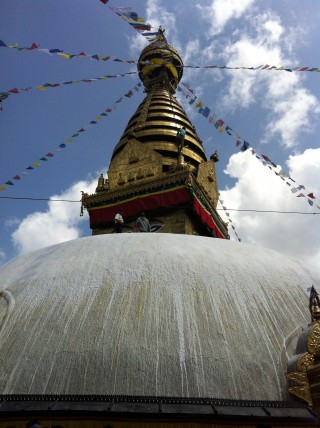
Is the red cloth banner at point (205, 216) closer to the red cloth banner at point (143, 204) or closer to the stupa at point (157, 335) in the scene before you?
the red cloth banner at point (143, 204)

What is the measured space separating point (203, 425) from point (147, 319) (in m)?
0.92

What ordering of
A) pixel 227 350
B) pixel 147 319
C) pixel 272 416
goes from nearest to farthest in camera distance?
pixel 272 416
pixel 227 350
pixel 147 319

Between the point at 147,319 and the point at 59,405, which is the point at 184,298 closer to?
the point at 147,319

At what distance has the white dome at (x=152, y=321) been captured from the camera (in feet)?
8.92

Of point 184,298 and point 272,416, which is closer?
point 272,416

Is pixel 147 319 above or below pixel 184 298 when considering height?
below

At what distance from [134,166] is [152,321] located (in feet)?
30.3

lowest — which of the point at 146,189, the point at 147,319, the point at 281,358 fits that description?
the point at 281,358

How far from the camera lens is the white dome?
8.92 ft

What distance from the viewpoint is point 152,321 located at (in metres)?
3.06

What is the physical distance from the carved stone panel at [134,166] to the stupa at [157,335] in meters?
6.93

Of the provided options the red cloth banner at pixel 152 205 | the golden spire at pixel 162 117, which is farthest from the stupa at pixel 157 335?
the golden spire at pixel 162 117

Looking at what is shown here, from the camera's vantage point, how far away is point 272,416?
2.46 metres

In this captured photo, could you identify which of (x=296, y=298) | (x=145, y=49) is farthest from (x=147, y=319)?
(x=145, y=49)
